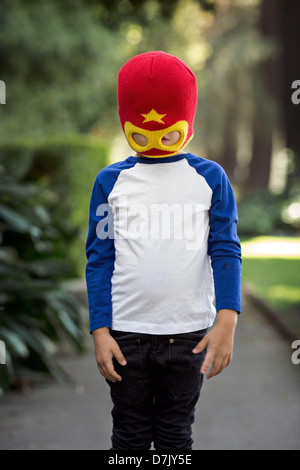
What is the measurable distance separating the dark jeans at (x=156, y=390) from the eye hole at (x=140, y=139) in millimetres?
673

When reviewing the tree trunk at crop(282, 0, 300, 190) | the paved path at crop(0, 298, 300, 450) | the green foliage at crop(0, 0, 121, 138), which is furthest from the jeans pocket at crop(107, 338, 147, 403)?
the tree trunk at crop(282, 0, 300, 190)

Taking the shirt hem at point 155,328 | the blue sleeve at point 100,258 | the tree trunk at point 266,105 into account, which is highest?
the tree trunk at point 266,105

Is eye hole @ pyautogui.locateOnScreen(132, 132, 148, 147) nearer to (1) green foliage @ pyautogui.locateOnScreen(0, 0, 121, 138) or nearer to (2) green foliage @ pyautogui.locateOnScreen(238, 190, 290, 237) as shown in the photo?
(1) green foliage @ pyautogui.locateOnScreen(0, 0, 121, 138)

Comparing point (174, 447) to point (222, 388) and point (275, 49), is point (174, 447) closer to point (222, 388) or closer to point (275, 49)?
point (222, 388)

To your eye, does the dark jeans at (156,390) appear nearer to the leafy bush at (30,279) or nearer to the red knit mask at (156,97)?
the red knit mask at (156,97)

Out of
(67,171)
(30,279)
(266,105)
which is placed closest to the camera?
(30,279)

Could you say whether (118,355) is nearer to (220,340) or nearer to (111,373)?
(111,373)

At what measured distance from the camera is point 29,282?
4.70 m

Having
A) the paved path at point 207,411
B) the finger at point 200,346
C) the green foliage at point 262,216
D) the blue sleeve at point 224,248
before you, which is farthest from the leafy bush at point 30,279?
the green foliage at point 262,216

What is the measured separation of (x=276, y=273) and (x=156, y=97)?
9.30m

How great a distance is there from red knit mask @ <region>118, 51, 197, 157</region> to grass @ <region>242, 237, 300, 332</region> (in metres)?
4.75

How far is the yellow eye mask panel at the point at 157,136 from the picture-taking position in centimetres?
215

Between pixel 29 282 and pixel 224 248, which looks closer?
pixel 224 248

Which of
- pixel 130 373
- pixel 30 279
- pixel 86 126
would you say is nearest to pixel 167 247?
pixel 130 373
